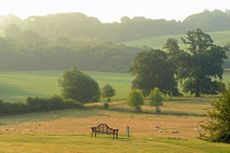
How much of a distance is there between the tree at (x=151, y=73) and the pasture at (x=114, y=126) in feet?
12.4

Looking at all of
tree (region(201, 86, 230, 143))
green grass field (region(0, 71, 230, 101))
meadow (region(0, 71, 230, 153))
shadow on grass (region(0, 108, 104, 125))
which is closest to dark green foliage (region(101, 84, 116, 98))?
meadow (region(0, 71, 230, 153))

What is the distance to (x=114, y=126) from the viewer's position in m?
50.9

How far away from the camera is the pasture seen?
28.7 m

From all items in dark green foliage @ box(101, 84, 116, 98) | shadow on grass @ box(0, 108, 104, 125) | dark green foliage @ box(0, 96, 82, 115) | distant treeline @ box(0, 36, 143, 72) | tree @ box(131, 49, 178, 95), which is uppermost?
distant treeline @ box(0, 36, 143, 72)

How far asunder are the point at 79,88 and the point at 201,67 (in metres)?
25.1

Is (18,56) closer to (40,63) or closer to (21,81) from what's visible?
(40,63)

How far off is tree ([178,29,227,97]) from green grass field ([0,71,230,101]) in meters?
11.2

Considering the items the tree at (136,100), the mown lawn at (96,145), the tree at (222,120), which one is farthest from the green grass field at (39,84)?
the tree at (222,120)

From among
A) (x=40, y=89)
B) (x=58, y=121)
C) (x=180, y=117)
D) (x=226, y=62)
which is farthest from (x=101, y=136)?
(x=226, y=62)

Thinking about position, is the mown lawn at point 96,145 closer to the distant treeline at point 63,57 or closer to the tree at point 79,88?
the tree at point 79,88

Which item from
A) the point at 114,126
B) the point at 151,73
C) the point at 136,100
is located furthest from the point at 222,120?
the point at 151,73

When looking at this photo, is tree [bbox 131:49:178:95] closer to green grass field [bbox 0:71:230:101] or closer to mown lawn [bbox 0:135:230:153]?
green grass field [bbox 0:71:230:101]

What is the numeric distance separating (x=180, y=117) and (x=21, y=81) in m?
Result: 52.2

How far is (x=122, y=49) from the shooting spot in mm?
158875
